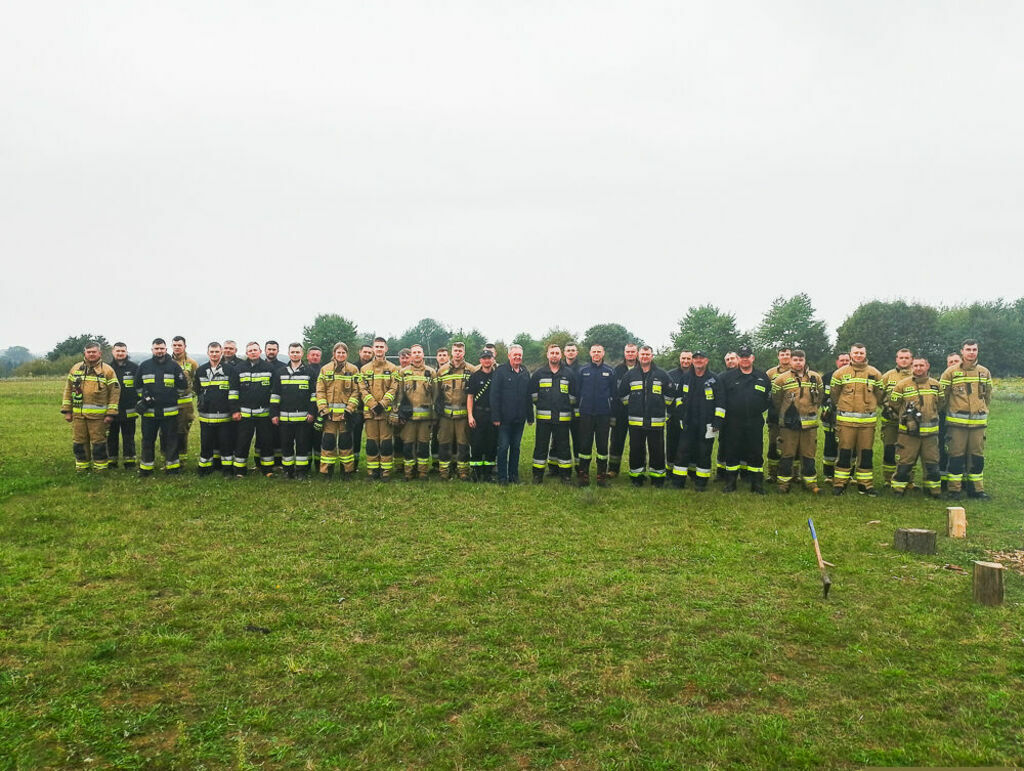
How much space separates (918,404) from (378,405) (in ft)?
30.1

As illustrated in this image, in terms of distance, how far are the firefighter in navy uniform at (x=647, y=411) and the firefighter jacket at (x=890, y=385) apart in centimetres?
364

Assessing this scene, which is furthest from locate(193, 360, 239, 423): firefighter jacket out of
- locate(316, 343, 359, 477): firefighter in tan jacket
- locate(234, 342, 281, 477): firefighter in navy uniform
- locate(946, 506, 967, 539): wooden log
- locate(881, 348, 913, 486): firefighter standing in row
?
locate(881, 348, 913, 486): firefighter standing in row

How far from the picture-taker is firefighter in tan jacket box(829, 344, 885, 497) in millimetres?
10000

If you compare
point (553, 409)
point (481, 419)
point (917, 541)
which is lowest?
point (917, 541)

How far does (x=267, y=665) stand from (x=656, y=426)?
746 cm

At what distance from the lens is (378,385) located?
10.8 m

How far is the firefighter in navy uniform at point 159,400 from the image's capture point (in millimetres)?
10898

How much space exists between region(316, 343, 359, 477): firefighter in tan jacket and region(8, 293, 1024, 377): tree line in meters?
33.3

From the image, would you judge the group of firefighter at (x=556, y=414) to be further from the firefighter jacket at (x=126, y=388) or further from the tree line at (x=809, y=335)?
the tree line at (x=809, y=335)

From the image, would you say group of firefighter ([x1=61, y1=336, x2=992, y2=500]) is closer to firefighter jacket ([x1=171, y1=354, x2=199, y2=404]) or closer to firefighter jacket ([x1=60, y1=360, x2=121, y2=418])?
firefighter jacket ([x1=60, y1=360, x2=121, y2=418])

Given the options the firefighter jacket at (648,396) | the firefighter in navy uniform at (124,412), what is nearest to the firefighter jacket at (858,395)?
the firefighter jacket at (648,396)

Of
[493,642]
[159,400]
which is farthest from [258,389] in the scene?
[493,642]

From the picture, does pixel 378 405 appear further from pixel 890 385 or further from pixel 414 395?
pixel 890 385

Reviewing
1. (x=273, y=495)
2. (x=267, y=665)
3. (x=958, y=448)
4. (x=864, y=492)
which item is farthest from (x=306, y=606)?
(x=958, y=448)
